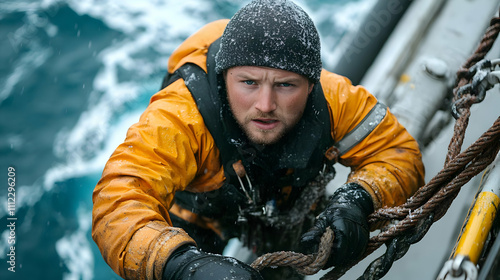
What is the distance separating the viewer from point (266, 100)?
6.59 ft

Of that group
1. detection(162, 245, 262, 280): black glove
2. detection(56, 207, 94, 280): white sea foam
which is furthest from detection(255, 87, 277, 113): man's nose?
detection(56, 207, 94, 280): white sea foam

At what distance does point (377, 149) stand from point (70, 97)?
154 inches

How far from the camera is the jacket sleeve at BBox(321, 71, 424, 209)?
2.27 m

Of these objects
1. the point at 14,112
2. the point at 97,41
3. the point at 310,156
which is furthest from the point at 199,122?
the point at 97,41

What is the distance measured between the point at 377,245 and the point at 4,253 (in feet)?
10.9

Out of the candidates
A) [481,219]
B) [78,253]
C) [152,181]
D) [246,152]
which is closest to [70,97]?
[78,253]

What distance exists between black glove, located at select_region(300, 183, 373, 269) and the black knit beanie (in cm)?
59

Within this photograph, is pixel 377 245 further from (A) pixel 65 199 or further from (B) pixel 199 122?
(A) pixel 65 199

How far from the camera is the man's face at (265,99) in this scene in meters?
2.03

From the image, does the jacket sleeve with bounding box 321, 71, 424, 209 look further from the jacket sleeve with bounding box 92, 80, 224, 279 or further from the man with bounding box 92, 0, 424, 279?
the jacket sleeve with bounding box 92, 80, 224, 279

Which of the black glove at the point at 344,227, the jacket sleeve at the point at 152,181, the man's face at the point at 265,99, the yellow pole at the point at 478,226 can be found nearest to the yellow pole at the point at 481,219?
the yellow pole at the point at 478,226

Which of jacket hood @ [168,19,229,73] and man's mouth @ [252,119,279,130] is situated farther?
jacket hood @ [168,19,229,73]

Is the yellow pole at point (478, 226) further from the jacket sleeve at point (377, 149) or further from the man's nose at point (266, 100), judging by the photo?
the man's nose at point (266, 100)

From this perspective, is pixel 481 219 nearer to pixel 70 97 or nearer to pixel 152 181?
pixel 152 181
